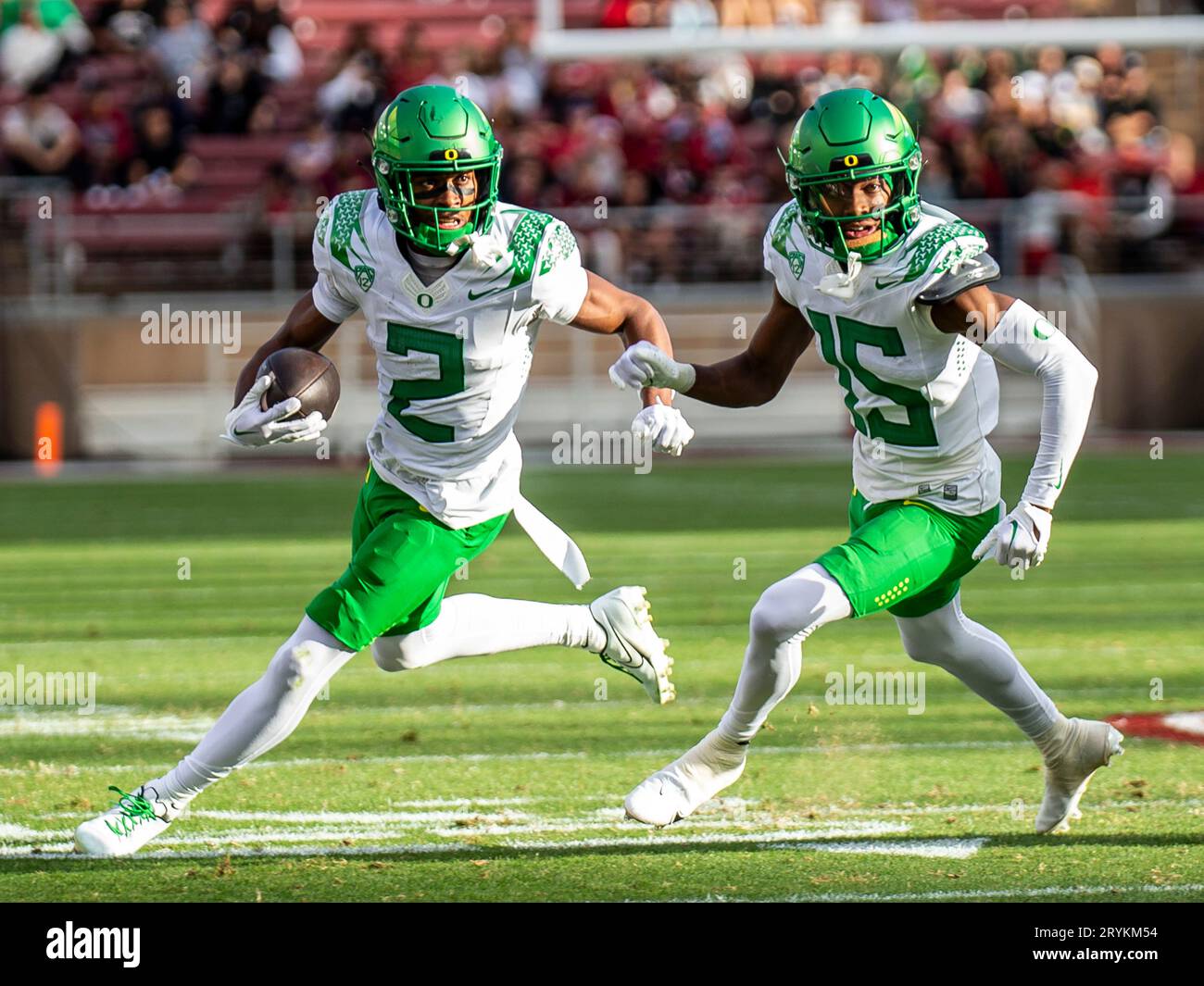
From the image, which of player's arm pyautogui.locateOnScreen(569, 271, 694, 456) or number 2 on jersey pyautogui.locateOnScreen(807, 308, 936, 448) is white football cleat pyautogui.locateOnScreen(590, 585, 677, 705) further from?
number 2 on jersey pyautogui.locateOnScreen(807, 308, 936, 448)

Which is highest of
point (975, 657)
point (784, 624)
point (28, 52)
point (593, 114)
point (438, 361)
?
point (28, 52)

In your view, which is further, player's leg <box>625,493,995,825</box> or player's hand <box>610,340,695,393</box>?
player's hand <box>610,340,695,393</box>

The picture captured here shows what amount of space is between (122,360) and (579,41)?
4.49m

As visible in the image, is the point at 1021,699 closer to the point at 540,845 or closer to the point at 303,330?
the point at 540,845

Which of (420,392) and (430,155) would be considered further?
(420,392)

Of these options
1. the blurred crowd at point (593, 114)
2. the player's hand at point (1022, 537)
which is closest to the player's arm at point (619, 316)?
the player's hand at point (1022, 537)

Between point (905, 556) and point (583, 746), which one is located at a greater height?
Answer: point (905, 556)

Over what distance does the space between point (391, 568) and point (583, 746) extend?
54.6 inches

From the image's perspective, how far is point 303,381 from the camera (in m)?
4.19

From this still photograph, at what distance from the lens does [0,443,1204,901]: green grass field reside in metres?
4.01
